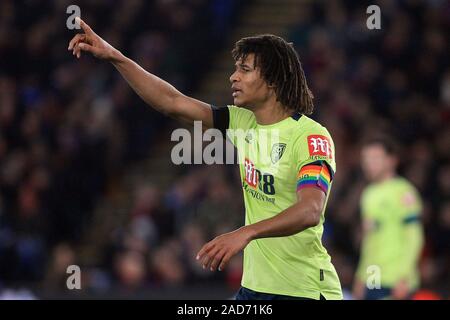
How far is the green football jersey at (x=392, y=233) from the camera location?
948cm

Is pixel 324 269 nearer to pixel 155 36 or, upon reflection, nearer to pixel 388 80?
pixel 388 80

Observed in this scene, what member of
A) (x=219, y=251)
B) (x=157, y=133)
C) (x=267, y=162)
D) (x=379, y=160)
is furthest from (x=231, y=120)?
(x=157, y=133)

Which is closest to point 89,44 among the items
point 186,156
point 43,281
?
point 43,281

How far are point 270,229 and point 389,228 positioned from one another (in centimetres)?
491

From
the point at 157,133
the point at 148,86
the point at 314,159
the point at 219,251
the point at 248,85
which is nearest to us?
the point at 219,251

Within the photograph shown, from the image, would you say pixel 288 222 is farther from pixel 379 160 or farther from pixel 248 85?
pixel 379 160

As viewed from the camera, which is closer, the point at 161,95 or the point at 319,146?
the point at 319,146

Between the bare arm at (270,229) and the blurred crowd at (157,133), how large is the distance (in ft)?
18.9

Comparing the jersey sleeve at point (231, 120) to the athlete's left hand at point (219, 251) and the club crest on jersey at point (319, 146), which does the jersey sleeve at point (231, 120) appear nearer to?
the club crest on jersey at point (319, 146)

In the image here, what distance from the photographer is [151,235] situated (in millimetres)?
12102

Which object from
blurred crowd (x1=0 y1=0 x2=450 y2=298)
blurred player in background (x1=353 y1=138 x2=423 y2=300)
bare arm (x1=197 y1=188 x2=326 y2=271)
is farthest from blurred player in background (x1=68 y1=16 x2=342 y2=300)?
blurred crowd (x1=0 y1=0 x2=450 y2=298)

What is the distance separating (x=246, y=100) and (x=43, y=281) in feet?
21.8

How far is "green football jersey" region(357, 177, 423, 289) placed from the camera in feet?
31.1

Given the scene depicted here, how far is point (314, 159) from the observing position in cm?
534
